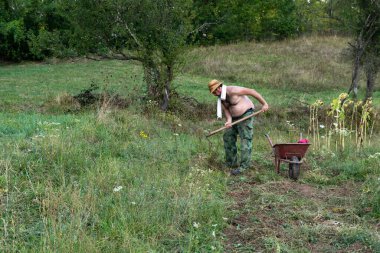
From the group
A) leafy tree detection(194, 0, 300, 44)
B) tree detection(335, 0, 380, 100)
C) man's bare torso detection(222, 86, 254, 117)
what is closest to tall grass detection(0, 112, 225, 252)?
man's bare torso detection(222, 86, 254, 117)

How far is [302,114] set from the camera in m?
14.8

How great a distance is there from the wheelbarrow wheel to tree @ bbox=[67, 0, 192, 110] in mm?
6779

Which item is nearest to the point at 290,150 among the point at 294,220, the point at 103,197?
the point at 294,220

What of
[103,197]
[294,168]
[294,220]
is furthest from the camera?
[294,168]

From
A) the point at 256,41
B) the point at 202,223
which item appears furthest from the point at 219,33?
the point at 202,223

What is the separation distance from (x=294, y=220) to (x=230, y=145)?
258cm

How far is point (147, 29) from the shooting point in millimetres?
13297

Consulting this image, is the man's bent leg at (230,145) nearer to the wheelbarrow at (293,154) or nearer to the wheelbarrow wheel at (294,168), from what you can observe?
the wheelbarrow at (293,154)

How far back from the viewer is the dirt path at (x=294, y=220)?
452 centimetres

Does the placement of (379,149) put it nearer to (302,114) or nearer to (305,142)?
(305,142)

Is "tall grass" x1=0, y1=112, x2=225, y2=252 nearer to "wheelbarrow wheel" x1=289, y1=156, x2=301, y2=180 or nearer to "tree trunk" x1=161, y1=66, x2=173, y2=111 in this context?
"wheelbarrow wheel" x1=289, y1=156, x2=301, y2=180

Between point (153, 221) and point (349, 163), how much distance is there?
4455 mm

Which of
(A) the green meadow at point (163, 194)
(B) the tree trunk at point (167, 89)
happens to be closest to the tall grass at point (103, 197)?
(A) the green meadow at point (163, 194)

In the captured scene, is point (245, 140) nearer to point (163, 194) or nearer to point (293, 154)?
point (293, 154)
